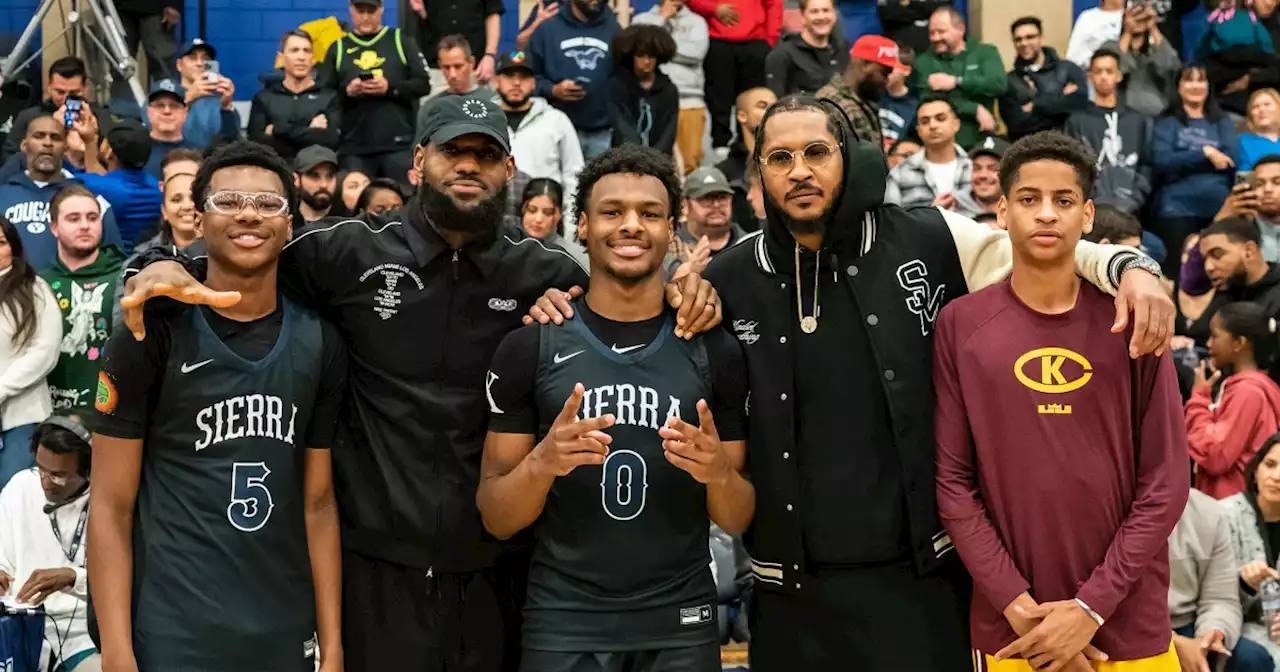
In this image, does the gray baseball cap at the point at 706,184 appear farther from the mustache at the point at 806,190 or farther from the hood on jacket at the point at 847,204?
the mustache at the point at 806,190

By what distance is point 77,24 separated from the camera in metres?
12.8

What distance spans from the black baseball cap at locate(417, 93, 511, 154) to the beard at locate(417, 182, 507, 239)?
0.17 m

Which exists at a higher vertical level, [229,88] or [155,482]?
[229,88]

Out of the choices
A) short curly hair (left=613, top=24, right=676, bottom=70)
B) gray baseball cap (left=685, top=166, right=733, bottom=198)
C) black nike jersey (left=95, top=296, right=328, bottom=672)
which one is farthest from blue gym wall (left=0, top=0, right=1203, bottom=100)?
black nike jersey (left=95, top=296, right=328, bottom=672)

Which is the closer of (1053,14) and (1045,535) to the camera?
(1045,535)

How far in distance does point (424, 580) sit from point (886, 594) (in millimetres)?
1435

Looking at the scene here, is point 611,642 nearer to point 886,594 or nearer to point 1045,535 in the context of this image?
point 886,594

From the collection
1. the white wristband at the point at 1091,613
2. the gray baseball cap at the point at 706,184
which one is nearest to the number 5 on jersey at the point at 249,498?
the white wristband at the point at 1091,613

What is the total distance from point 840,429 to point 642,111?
7326 millimetres

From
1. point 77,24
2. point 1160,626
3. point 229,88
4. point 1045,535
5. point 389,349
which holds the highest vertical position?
point 77,24

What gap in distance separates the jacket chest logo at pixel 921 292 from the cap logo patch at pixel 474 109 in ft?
4.62

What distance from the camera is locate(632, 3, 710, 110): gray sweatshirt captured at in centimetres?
1212

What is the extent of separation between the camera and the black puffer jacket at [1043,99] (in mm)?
12336

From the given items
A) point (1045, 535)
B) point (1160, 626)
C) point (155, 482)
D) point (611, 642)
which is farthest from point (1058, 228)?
point (155, 482)
